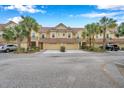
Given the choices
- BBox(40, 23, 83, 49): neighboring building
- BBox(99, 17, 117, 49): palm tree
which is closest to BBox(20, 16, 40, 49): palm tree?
BBox(99, 17, 117, 49): palm tree

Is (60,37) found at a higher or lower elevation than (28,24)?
lower

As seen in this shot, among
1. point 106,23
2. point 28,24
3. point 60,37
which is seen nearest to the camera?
point 28,24

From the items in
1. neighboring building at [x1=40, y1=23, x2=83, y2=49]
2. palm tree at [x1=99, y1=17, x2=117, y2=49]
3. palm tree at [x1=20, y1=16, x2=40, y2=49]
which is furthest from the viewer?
neighboring building at [x1=40, y1=23, x2=83, y2=49]

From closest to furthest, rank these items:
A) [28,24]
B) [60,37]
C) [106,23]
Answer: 1. [28,24]
2. [106,23]
3. [60,37]

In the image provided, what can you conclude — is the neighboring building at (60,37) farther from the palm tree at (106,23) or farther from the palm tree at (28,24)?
the palm tree at (28,24)

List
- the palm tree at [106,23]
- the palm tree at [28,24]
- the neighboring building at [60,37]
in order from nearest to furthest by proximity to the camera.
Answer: the palm tree at [28,24] < the palm tree at [106,23] < the neighboring building at [60,37]

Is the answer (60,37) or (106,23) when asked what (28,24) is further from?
(60,37)

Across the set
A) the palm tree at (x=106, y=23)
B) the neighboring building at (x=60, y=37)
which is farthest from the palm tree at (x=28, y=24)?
the neighboring building at (x=60, y=37)

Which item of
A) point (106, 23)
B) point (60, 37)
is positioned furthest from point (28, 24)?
point (60, 37)

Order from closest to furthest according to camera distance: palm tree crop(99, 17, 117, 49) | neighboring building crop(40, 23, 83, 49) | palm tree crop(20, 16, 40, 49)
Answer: palm tree crop(20, 16, 40, 49)
palm tree crop(99, 17, 117, 49)
neighboring building crop(40, 23, 83, 49)

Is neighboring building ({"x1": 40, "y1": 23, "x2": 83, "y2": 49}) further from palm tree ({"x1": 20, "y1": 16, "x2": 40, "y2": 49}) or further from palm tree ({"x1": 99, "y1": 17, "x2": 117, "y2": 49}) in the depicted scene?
palm tree ({"x1": 20, "y1": 16, "x2": 40, "y2": 49})
